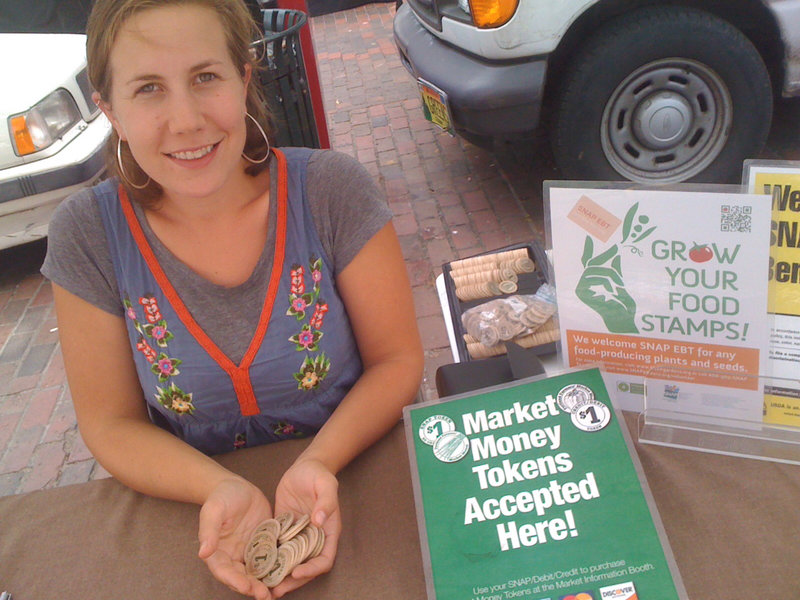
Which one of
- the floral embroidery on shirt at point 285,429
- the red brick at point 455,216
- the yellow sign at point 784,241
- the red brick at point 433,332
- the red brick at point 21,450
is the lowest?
the red brick at point 433,332

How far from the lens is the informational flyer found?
0.93 meters

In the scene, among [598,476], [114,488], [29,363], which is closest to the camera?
[598,476]

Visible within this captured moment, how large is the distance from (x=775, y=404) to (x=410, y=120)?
441 cm

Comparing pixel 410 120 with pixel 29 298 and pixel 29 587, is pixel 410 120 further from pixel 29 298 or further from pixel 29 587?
pixel 29 587

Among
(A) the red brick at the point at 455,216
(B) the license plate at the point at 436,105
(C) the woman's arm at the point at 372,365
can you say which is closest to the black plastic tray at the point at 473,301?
(C) the woman's arm at the point at 372,365

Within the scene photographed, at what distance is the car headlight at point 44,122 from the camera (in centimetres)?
358

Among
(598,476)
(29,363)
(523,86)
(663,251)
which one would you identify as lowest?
(29,363)

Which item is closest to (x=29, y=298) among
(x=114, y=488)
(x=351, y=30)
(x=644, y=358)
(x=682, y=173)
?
(x=114, y=488)

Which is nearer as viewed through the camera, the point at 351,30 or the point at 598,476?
the point at 598,476

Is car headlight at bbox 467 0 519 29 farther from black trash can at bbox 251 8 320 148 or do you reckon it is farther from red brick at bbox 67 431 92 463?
red brick at bbox 67 431 92 463

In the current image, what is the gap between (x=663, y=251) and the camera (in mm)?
1003

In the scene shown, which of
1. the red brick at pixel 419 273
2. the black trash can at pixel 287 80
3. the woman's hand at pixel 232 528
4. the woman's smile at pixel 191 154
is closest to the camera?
the woman's hand at pixel 232 528

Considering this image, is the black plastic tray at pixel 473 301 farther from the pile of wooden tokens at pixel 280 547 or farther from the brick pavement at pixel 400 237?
the brick pavement at pixel 400 237

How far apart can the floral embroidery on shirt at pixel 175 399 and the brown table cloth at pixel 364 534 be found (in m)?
0.22
